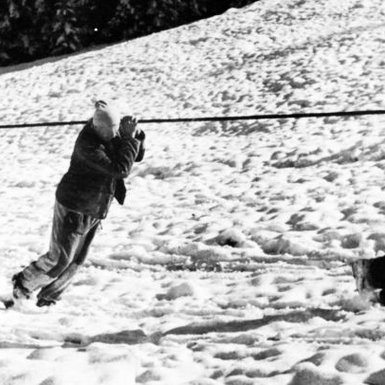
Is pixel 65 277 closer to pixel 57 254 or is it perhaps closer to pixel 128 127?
pixel 57 254

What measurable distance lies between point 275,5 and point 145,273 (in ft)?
55.9

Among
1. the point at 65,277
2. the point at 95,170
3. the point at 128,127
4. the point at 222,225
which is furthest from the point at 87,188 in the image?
the point at 222,225

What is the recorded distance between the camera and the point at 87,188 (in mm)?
5586

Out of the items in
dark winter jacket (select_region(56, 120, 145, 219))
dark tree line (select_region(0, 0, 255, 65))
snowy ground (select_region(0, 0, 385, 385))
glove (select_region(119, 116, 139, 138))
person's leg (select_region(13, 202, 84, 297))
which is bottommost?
dark tree line (select_region(0, 0, 255, 65))

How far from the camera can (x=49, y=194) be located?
36.2 ft

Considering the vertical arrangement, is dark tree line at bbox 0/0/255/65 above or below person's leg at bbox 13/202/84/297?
below

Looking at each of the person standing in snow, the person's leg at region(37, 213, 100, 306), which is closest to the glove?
the person standing in snow

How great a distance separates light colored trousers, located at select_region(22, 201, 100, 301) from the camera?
18.6 ft

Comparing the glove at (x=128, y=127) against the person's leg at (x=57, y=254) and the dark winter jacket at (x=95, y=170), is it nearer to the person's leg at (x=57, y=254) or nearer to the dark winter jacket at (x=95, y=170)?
the dark winter jacket at (x=95, y=170)

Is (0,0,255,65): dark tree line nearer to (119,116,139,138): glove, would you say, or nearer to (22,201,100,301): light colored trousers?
(22,201,100,301): light colored trousers

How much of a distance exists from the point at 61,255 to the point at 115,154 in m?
0.99

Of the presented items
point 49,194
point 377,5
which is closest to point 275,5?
point 377,5

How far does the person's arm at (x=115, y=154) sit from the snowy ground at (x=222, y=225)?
50.6 inches

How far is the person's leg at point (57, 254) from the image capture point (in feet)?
18.6
